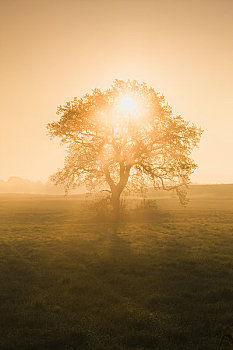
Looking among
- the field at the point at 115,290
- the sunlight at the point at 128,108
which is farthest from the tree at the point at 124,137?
the field at the point at 115,290

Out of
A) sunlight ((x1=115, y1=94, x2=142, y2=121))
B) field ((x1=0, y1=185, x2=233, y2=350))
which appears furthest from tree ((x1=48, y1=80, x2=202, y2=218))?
field ((x1=0, y1=185, x2=233, y2=350))

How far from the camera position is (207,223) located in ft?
107

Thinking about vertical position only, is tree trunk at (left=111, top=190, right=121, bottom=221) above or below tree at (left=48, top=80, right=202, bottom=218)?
below

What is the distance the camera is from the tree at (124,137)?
35.1 metres

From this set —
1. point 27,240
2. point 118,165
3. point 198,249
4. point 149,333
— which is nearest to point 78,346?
point 149,333

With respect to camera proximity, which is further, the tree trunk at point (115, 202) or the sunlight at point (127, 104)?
the tree trunk at point (115, 202)

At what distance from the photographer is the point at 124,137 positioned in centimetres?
3650

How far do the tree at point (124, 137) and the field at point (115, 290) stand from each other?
11.2 meters

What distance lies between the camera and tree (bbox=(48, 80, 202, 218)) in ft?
115

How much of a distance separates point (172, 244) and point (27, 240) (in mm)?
12747

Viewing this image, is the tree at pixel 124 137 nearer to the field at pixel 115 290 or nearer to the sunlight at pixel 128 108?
the sunlight at pixel 128 108

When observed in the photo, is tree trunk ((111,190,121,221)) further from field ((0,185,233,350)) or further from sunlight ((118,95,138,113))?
sunlight ((118,95,138,113))

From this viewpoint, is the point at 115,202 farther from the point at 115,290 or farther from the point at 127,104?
the point at 115,290

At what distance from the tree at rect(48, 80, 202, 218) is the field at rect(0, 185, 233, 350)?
11.2 metres
